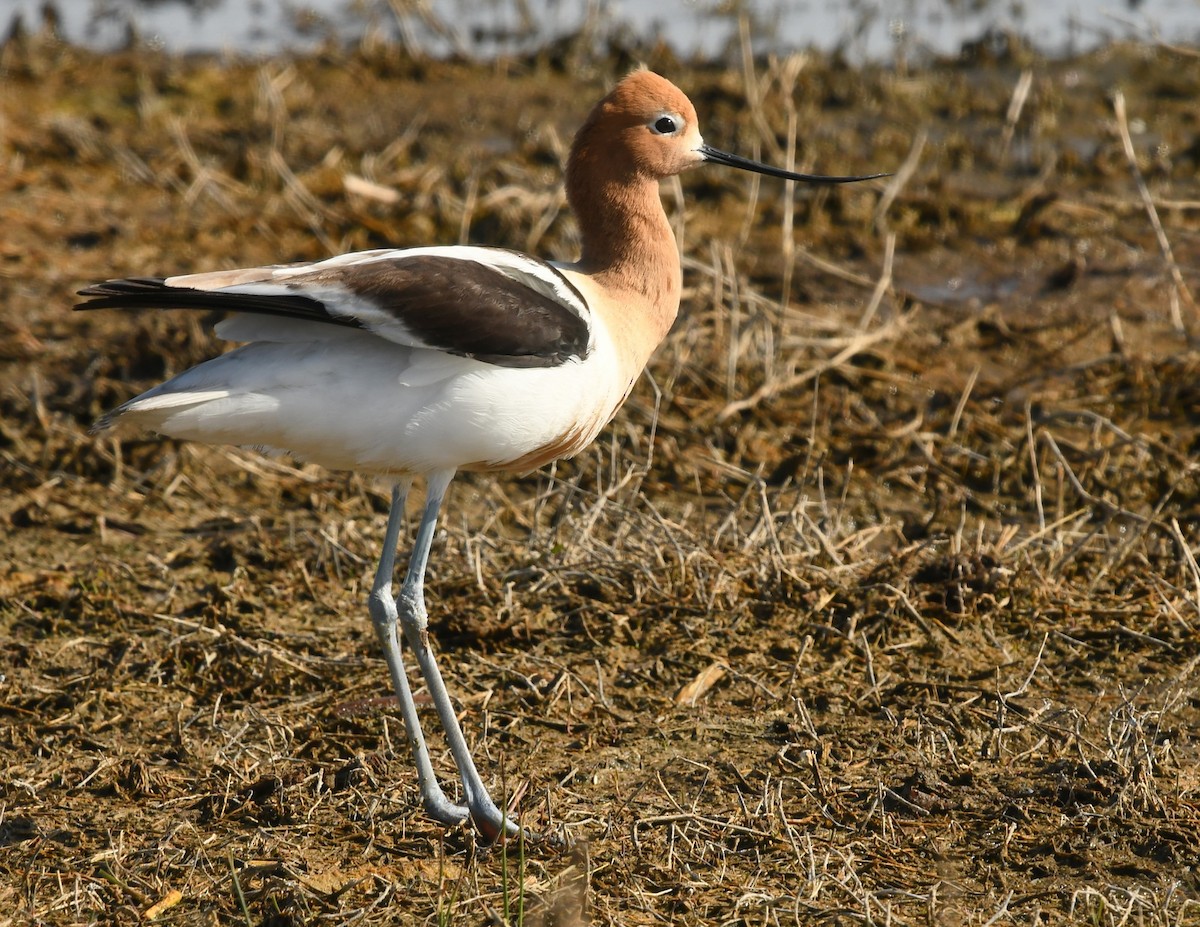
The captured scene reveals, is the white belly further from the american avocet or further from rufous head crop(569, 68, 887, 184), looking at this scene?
rufous head crop(569, 68, 887, 184)

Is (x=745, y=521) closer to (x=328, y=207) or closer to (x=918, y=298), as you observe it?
(x=918, y=298)

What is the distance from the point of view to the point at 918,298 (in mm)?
6684

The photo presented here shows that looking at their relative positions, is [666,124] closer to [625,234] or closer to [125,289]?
[625,234]

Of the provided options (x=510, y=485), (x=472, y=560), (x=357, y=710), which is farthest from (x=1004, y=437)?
(x=357, y=710)

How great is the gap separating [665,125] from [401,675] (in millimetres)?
1665

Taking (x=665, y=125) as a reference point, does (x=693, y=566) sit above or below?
below

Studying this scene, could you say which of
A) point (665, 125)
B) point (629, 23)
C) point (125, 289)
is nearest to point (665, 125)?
point (665, 125)

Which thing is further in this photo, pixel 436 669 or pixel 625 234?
pixel 625 234

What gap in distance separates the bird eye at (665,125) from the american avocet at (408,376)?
1.98ft

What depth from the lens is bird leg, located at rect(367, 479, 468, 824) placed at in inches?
149

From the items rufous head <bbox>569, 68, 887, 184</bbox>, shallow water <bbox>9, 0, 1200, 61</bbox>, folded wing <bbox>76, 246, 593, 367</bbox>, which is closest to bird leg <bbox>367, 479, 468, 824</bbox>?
folded wing <bbox>76, 246, 593, 367</bbox>

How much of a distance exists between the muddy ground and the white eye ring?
1082 millimetres

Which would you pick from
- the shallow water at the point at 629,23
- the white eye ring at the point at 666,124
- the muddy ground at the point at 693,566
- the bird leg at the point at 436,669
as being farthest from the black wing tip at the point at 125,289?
the shallow water at the point at 629,23

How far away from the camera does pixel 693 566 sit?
466 centimetres
